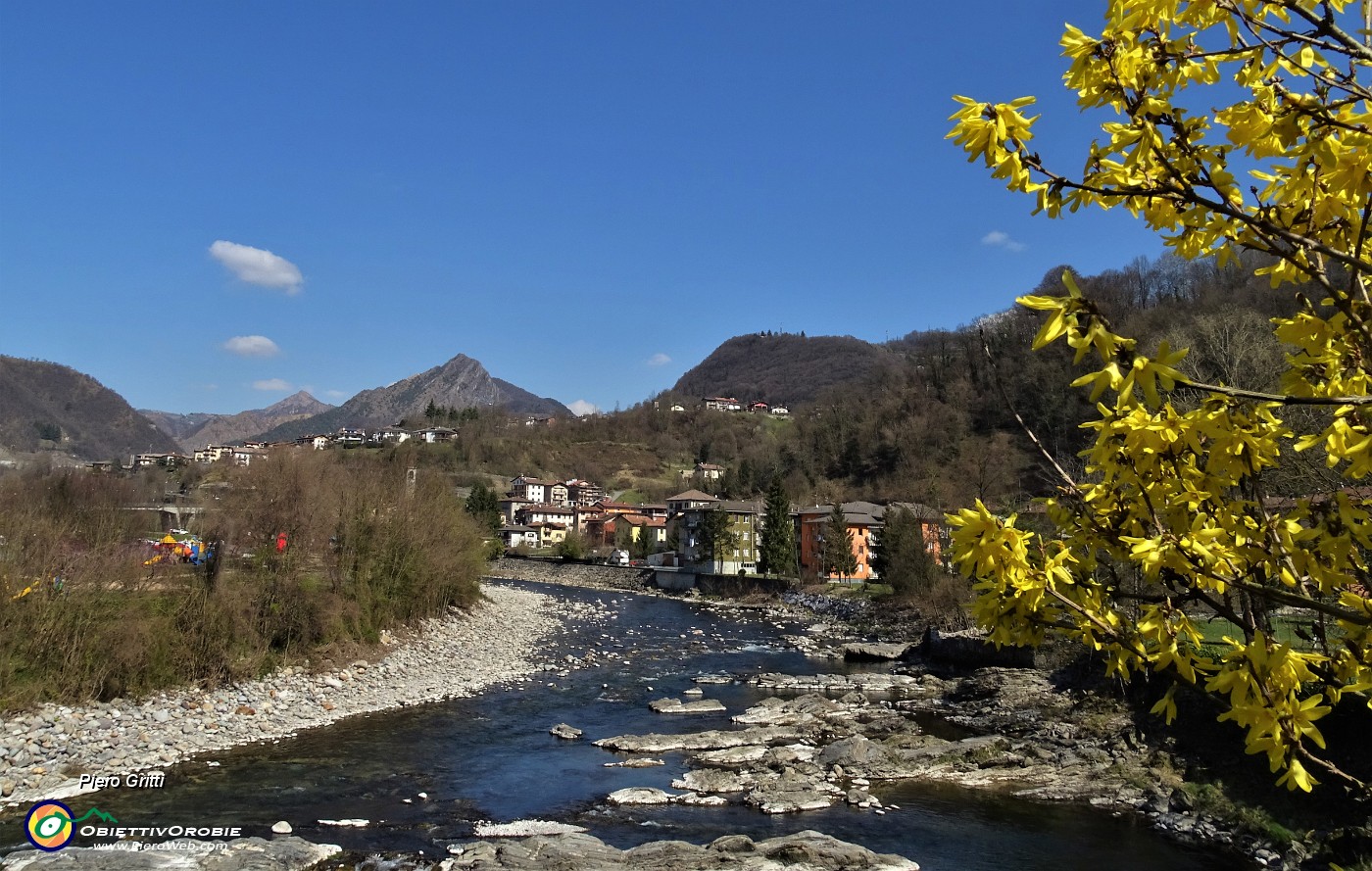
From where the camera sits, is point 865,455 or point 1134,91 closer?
point 1134,91

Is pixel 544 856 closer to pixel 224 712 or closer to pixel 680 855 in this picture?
pixel 680 855

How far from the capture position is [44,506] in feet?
58.3

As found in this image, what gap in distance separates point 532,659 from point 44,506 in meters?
13.8

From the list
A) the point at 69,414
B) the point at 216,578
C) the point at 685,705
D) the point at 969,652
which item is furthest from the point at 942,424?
the point at 69,414

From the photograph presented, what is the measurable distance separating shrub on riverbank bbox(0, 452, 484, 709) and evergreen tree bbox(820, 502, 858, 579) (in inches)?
1045

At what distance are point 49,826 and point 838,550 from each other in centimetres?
4310

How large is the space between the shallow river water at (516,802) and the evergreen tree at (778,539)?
116 ft

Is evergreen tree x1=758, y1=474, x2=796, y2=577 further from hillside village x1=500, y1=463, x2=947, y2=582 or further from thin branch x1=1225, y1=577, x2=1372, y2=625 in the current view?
thin branch x1=1225, y1=577, x2=1372, y2=625

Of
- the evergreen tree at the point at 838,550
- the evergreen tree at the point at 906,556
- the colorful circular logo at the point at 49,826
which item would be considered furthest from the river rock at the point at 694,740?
the evergreen tree at the point at 838,550

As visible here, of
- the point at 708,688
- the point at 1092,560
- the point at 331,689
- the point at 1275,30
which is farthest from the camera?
the point at 708,688

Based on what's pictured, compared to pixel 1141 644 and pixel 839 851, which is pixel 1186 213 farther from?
pixel 839 851

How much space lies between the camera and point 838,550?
49.8m

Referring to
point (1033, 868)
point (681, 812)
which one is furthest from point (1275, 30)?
point (681, 812)

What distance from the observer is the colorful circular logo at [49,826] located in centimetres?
988
